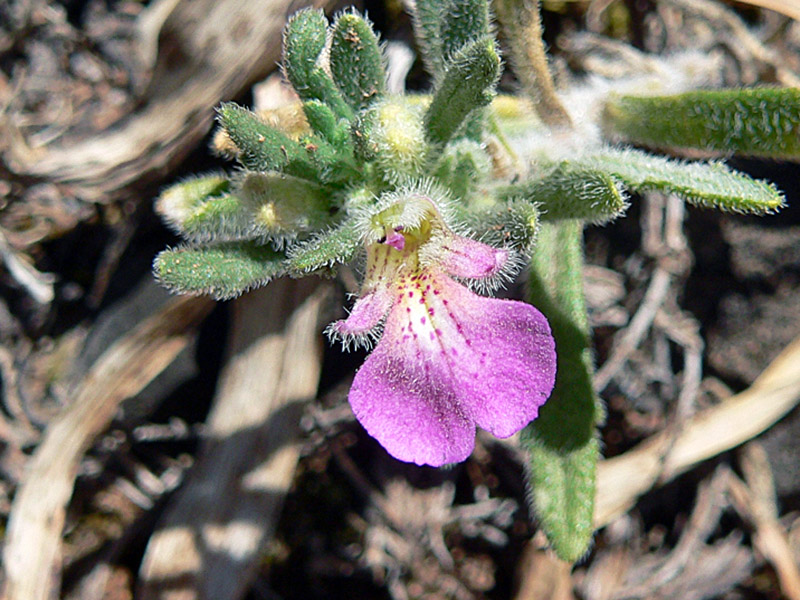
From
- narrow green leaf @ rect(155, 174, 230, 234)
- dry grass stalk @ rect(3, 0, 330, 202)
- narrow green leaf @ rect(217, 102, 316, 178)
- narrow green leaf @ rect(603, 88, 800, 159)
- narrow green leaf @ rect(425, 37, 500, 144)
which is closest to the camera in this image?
narrow green leaf @ rect(425, 37, 500, 144)

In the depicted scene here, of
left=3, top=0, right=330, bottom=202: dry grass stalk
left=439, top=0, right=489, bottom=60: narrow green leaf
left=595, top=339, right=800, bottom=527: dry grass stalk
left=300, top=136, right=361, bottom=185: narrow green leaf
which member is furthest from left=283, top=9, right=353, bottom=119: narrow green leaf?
left=595, top=339, right=800, bottom=527: dry grass stalk

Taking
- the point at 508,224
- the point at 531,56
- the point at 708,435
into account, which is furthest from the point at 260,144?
the point at 708,435

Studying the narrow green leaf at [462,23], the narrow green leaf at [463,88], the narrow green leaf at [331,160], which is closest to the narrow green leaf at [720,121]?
the narrow green leaf at [462,23]

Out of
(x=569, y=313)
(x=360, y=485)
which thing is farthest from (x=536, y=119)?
(x=360, y=485)

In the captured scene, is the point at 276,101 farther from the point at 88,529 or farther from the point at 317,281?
the point at 88,529

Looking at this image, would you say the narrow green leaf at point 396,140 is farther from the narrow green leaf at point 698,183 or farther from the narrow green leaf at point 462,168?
the narrow green leaf at point 698,183

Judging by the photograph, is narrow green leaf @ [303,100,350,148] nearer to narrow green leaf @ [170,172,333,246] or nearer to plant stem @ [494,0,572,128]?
narrow green leaf @ [170,172,333,246]

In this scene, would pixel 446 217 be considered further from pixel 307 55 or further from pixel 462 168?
pixel 307 55
